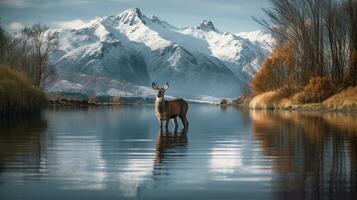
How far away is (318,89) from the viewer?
157ft

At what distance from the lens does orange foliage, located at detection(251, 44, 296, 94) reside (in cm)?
5503

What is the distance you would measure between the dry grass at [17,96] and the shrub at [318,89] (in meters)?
21.8

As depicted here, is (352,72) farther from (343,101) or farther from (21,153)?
(21,153)

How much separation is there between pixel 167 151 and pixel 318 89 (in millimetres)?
37290

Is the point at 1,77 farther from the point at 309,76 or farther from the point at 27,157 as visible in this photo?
the point at 309,76

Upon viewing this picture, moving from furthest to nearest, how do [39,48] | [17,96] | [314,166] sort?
[39,48] < [17,96] < [314,166]

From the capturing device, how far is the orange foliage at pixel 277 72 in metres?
55.0

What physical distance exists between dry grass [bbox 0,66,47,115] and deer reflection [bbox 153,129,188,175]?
14.8 metres

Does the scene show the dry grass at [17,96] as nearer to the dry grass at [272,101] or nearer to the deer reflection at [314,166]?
the deer reflection at [314,166]

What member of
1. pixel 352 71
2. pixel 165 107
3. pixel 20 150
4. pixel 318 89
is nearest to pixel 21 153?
pixel 20 150

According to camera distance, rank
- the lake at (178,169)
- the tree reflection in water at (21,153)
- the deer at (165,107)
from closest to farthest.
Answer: the lake at (178,169) → the tree reflection in water at (21,153) → the deer at (165,107)

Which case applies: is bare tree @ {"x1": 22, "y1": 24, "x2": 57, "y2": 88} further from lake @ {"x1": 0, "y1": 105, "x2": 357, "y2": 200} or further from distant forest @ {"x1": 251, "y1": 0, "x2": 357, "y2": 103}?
lake @ {"x1": 0, "y1": 105, "x2": 357, "y2": 200}

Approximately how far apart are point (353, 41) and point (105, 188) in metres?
43.1

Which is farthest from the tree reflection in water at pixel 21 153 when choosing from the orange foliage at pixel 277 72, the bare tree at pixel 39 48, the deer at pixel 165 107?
the bare tree at pixel 39 48
